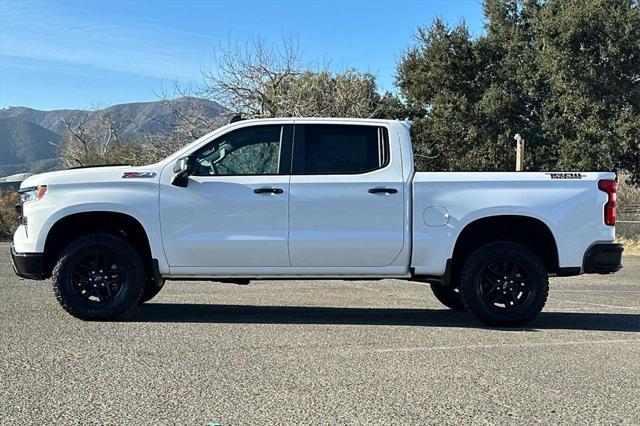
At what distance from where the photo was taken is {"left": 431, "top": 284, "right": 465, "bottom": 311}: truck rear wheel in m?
8.47

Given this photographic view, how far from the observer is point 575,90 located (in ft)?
72.3

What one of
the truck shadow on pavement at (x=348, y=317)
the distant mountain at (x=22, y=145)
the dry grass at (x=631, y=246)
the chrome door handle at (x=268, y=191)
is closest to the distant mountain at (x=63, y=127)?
the distant mountain at (x=22, y=145)

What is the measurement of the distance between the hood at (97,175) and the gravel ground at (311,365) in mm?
1478

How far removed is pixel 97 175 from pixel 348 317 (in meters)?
3.17

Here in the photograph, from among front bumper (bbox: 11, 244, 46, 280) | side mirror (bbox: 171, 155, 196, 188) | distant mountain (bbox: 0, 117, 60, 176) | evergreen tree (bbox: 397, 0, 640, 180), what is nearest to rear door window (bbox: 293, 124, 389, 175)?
side mirror (bbox: 171, 155, 196, 188)

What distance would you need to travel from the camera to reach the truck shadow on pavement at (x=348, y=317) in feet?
24.4

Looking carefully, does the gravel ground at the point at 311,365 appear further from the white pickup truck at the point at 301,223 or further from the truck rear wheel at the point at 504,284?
the white pickup truck at the point at 301,223

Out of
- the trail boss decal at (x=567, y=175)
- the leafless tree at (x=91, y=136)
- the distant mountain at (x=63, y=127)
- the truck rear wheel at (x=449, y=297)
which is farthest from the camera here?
the leafless tree at (x=91, y=136)

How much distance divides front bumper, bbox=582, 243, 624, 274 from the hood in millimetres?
4599

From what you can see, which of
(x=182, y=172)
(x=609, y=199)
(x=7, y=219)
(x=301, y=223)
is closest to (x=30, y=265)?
(x=182, y=172)

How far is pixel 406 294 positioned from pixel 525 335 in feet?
10.9

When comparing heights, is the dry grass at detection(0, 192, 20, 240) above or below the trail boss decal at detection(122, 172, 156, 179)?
below

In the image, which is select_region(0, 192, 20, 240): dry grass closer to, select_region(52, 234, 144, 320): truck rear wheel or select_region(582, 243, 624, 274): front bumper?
select_region(52, 234, 144, 320): truck rear wheel

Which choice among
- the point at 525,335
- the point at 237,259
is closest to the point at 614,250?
the point at 525,335
